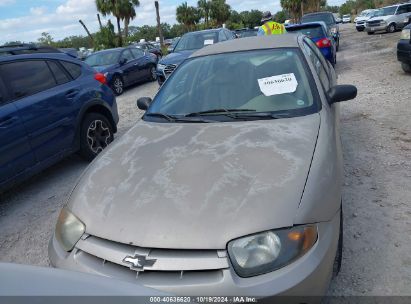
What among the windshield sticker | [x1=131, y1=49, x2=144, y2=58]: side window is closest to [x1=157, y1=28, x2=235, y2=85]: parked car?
[x1=131, y1=49, x2=144, y2=58]: side window

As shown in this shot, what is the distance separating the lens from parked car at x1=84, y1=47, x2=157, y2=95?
11.9 meters

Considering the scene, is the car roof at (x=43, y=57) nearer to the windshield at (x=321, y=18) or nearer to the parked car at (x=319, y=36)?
the parked car at (x=319, y=36)

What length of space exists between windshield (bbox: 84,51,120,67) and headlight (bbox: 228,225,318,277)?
11.5 metres

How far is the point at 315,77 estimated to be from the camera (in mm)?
3127

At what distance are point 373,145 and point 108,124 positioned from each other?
381 centimetres

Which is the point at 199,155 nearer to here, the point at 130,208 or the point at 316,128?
the point at 130,208

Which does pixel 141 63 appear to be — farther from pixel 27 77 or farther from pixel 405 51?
pixel 27 77

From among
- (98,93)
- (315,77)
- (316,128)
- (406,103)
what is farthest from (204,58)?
(406,103)

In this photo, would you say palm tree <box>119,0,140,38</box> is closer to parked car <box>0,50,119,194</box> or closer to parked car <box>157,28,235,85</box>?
parked car <box>157,28,235,85</box>

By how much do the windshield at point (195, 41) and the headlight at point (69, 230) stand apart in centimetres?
895

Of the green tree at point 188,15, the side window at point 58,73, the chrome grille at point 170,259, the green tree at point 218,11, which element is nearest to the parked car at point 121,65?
the side window at point 58,73

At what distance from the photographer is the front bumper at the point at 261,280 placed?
5.68 feet

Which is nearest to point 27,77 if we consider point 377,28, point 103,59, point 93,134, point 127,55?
point 93,134

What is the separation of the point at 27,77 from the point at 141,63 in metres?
8.91
